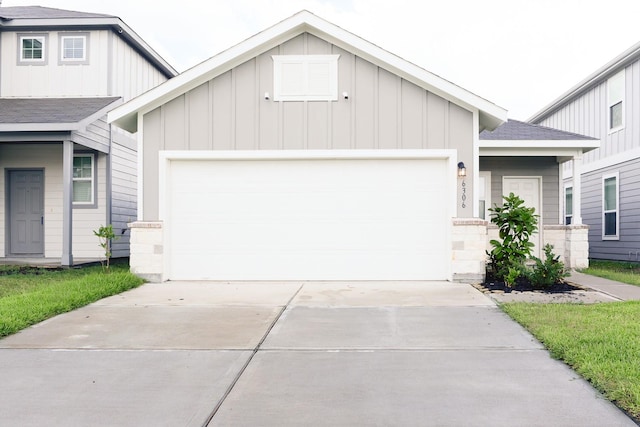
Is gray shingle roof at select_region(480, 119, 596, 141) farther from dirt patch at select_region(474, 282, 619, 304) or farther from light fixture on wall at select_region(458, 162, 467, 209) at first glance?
dirt patch at select_region(474, 282, 619, 304)

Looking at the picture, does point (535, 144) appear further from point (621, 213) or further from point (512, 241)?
point (621, 213)

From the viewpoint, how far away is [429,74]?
30.6 ft

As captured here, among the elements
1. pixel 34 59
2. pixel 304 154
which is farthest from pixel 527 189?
pixel 34 59

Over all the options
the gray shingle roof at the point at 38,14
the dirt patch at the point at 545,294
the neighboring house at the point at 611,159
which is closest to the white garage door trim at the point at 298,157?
the dirt patch at the point at 545,294

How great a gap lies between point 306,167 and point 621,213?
9.62m

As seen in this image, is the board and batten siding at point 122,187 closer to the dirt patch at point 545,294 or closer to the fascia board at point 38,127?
the fascia board at point 38,127

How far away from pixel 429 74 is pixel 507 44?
1566cm

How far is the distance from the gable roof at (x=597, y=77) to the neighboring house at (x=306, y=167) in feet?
20.5

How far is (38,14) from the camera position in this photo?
14.1 meters

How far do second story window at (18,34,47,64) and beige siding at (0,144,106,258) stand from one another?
2247mm

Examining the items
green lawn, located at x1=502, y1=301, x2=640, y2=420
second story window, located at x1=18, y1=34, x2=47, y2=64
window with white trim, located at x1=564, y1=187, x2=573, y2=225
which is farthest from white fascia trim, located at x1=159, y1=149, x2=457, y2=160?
window with white trim, located at x1=564, y1=187, x2=573, y2=225

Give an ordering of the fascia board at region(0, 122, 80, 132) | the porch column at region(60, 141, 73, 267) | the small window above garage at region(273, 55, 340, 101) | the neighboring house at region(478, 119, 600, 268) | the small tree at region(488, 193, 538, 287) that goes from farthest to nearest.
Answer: the neighboring house at region(478, 119, 600, 268) < the porch column at region(60, 141, 73, 267) < the fascia board at region(0, 122, 80, 132) < the small window above garage at region(273, 55, 340, 101) < the small tree at region(488, 193, 538, 287)

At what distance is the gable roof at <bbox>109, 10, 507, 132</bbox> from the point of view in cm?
934

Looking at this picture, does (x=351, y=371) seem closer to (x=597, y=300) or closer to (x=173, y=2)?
(x=597, y=300)
